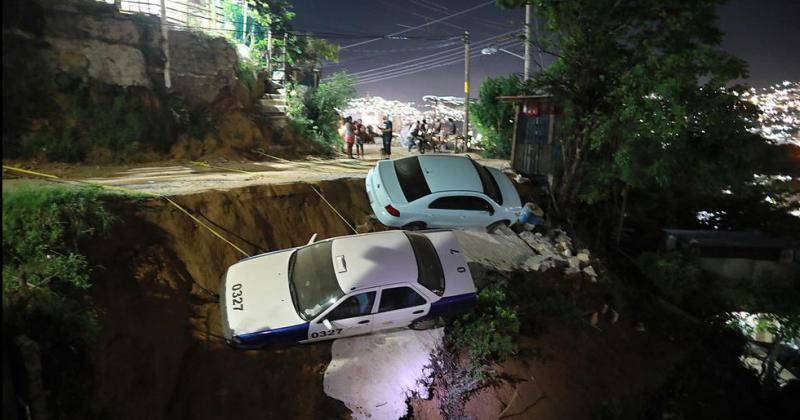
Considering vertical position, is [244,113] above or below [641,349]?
above

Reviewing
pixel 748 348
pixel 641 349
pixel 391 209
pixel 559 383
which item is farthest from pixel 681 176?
pixel 391 209

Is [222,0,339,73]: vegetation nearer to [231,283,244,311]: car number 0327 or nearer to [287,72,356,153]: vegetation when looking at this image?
[287,72,356,153]: vegetation

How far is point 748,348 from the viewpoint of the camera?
12.5 meters

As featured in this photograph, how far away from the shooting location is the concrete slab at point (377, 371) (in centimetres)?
705

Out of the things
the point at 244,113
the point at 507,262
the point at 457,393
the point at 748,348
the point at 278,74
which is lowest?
the point at 748,348

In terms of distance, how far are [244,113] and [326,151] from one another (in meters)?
3.12

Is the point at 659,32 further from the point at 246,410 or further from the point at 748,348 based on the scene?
the point at 246,410

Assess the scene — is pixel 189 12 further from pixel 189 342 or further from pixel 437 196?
pixel 189 342

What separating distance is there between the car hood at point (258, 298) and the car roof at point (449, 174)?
3755mm

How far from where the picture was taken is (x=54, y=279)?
605 centimetres

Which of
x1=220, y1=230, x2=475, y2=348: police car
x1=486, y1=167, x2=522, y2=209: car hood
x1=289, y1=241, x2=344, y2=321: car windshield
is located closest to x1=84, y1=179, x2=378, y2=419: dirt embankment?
x1=220, y1=230, x2=475, y2=348: police car

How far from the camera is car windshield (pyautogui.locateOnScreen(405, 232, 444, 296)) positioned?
7148 millimetres

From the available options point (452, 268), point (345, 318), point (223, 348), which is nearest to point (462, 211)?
point (452, 268)

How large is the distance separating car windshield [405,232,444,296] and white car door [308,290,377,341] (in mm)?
878
